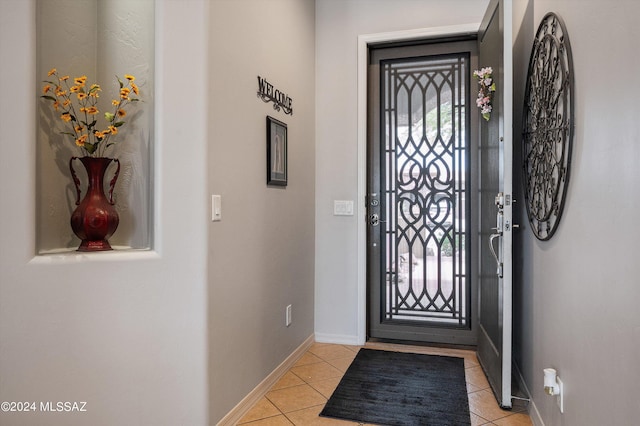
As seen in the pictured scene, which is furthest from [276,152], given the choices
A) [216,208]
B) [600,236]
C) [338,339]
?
[600,236]

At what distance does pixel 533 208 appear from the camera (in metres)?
2.12

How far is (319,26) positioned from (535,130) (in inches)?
81.6

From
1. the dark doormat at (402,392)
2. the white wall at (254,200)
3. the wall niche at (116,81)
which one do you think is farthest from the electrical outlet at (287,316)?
the wall niche at (116,81)

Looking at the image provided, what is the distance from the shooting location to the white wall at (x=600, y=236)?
1.15 m

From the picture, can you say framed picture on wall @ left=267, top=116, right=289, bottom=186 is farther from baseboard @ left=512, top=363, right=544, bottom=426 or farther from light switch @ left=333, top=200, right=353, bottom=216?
baseboard @ left=512, top=363, right=544, bottom=426

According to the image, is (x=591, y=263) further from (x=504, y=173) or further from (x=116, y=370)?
(x=116, y=370)

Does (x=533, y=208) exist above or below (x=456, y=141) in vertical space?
below

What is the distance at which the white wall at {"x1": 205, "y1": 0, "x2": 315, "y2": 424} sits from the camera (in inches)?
79.2

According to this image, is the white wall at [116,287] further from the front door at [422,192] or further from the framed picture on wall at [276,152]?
the front door at [422,192]

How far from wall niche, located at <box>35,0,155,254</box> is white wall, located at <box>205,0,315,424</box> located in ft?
1.03

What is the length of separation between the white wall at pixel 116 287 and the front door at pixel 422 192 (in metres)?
1.85

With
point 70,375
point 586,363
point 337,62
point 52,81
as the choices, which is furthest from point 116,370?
point 337,62

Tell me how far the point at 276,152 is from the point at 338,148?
0.86m

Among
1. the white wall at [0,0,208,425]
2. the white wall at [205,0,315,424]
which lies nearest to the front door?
the white wall at [205,0,315,424]
